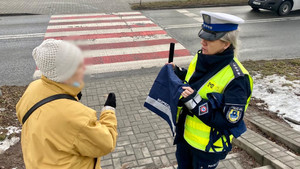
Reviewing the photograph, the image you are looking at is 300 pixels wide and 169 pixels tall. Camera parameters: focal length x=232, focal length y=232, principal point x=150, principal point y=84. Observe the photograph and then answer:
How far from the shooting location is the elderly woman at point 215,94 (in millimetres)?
1970

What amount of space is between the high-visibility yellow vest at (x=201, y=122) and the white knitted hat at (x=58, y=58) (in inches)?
46.5

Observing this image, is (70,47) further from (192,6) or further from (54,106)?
(192,6)

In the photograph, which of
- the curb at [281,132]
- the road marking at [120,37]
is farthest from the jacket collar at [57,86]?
the road marking at [120,37]

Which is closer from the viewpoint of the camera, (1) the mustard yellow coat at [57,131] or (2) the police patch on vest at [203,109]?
(1) the mustard yellow coat at [57,131]

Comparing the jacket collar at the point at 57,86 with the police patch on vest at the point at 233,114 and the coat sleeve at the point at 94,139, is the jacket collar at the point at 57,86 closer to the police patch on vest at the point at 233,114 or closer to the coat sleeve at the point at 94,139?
the coat sleeve at the point at 94,139

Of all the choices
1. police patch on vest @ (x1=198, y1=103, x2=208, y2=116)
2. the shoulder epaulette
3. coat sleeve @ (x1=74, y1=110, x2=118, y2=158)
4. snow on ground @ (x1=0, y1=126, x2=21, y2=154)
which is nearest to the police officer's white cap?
the shoulder epaulette

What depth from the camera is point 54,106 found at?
4.81 ft

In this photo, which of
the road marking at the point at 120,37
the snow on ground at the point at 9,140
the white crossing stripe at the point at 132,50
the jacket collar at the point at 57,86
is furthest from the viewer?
the white crossing stripe at the point at 132,50

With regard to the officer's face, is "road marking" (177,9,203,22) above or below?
below

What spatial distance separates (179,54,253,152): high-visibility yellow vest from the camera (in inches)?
79.8

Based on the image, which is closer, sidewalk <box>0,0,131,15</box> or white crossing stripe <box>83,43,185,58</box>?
white crossing stripe <box>83,43,185,58</box>

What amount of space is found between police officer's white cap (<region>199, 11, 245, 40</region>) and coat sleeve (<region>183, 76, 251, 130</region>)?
44cm

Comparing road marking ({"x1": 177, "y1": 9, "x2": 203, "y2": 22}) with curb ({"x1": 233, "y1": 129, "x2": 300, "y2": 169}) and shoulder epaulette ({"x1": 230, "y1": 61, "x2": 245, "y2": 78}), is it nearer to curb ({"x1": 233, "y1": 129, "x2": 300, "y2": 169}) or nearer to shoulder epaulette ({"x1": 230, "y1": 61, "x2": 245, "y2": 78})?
curb ({"x1": 233, "y1": 129, "x2": 300, "y2": 169})

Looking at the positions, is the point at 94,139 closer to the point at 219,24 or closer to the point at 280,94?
the point at 219,24
